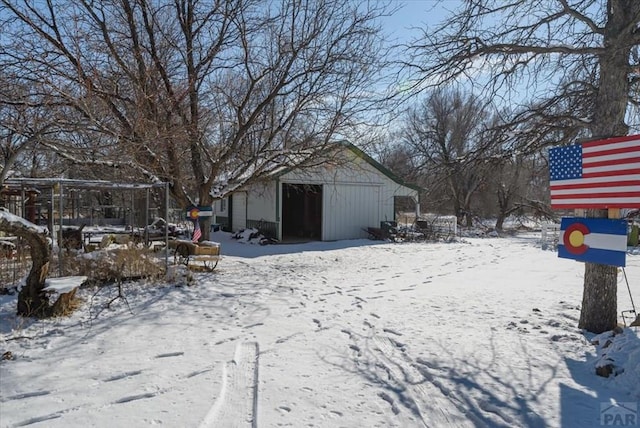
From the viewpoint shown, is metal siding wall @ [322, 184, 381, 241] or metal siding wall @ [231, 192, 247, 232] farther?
metal siding wall @ [231, 192, 247, 232]

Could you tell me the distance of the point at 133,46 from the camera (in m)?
10.7

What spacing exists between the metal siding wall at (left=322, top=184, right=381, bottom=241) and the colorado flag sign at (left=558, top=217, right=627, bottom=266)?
1375cm

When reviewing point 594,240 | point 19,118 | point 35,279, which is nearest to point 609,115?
point 594,240

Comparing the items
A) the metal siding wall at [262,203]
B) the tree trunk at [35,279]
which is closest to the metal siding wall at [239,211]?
the metal siding wall at [262,203]

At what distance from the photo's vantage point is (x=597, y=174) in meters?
5.34

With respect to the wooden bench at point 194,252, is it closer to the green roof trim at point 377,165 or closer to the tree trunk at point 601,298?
the tree trunk at point 601,298

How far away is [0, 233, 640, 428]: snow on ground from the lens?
11.9 feet

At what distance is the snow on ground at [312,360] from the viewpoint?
3623 millimetres

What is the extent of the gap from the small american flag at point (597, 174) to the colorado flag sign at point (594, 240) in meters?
0.21

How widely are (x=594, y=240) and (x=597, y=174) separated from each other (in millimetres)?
786

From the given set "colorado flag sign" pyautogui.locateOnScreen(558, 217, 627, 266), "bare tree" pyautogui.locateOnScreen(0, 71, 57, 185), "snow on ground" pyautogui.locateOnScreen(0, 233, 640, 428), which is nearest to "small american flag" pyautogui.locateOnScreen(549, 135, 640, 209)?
"colorado flag sign" pyautogui.locateOnScreen(558, 217, 627, 266)

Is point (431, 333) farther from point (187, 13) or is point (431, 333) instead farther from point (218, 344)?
point (187, 13)

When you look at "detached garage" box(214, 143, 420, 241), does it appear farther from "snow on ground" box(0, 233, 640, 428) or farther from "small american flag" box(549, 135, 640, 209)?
"small american flag" box(549, 135, 640, 209)

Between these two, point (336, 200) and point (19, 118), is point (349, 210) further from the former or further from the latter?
point (19, 118)
